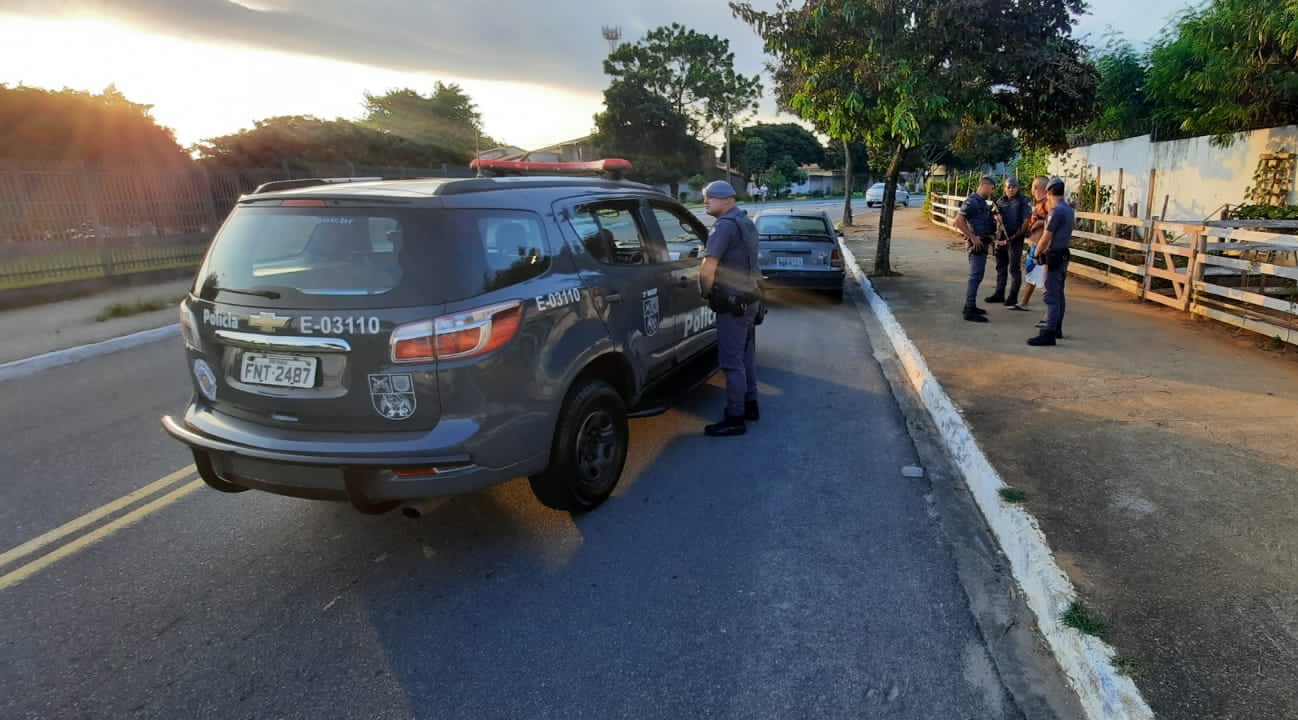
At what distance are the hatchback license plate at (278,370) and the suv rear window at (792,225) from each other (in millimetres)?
8735

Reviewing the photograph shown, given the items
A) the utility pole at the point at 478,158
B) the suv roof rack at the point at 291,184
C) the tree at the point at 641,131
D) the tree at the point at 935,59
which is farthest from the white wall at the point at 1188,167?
the tree at the point at 641,131

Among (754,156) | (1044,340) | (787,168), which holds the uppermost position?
(754,156)

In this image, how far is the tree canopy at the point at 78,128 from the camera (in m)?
21.1

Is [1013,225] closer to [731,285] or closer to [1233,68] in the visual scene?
[731,285]

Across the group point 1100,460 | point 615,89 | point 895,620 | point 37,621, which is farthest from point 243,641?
point 615,89

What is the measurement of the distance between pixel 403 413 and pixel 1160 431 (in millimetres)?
4882

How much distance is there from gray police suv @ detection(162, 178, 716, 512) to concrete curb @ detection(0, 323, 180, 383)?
5.52 m

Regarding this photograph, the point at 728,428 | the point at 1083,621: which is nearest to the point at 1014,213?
the point at 728,428

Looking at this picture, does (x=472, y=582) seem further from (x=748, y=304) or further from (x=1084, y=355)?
(x=1084, y=355)

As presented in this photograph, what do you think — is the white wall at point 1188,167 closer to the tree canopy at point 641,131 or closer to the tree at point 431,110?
the tree canopy at point 641,131

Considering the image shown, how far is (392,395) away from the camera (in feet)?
10.1

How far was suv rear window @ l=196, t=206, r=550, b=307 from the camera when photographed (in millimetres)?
3111

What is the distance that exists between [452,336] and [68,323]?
973 cm

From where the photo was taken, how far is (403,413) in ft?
10.1
